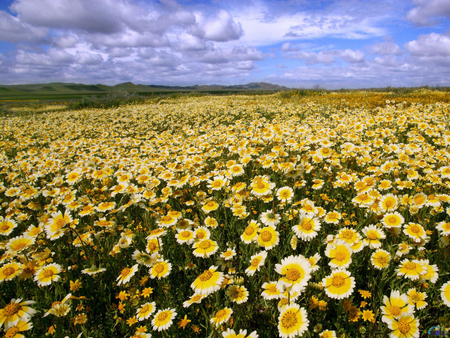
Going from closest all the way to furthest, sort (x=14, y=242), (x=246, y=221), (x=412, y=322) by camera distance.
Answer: (x=412, y=322) < (x=14, y=242) < (x=246, y=221)

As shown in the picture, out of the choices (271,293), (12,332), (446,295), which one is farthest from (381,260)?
(12,332)

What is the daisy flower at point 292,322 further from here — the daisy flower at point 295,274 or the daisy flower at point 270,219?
the daisy flower at point 270,219

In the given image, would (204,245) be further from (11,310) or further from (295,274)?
(11,310)

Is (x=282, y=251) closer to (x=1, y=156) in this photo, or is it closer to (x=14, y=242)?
(x=14, y=242)

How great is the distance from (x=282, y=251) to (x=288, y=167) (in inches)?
51.4

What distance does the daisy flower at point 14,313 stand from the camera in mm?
1465

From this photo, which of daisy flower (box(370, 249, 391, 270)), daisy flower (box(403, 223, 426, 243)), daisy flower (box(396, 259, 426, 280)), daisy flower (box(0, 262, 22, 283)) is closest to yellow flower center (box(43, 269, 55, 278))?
daisy flower (box(0, 262, 22, 283))

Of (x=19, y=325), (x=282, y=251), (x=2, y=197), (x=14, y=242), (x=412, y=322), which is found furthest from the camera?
(x=2, y=197)

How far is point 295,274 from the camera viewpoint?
1419 mm

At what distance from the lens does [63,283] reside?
7.14 ft

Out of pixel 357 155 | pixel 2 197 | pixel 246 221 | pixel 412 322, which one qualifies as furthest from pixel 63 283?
pixel 357 155

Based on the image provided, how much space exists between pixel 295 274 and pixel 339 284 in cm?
31

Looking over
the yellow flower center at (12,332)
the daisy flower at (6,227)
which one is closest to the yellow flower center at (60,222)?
the daisy flower at (6,227)

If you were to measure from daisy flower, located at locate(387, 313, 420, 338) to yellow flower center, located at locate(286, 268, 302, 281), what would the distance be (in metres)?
0.55
